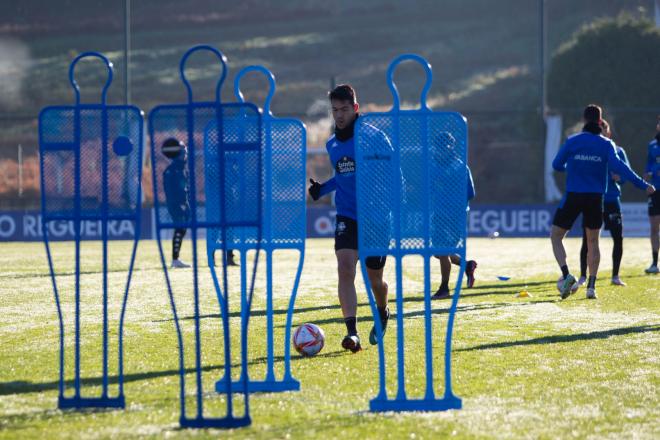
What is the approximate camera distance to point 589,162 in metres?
12.6

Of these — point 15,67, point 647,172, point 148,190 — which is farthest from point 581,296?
point 15,67

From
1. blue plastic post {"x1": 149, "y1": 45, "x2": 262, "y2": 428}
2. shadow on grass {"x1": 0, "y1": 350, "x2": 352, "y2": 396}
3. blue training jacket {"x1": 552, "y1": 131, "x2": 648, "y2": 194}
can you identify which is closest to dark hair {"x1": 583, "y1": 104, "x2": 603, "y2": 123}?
blue training jacket {"x1": 552, "y1": 131, "x2": 648, "y2": 194}

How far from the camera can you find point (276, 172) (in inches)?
292

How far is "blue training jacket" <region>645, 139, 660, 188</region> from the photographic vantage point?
54.1 ft

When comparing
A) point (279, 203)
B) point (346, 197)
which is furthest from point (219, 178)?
point (346, 197)

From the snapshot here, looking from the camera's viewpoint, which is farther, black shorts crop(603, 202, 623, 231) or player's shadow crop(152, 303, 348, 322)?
black shorts crop(603, 202, 623, 231)

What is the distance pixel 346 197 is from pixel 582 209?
5.10m

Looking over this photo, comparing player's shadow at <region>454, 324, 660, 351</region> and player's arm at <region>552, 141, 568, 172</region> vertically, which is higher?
player's arm at <region>552, 141, 568, 172</region>

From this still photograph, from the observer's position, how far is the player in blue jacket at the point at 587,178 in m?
12.6

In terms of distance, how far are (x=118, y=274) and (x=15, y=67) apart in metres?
54.9

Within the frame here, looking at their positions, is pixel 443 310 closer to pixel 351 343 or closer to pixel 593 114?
pixel 593 114

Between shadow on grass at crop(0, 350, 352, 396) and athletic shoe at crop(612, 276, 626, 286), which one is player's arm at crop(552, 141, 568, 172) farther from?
shadow on grass at crop(0, 350, 352, 396)

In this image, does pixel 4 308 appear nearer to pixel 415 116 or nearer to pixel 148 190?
pixel 415 116

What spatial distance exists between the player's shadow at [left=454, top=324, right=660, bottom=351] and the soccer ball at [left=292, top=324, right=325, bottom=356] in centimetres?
118
